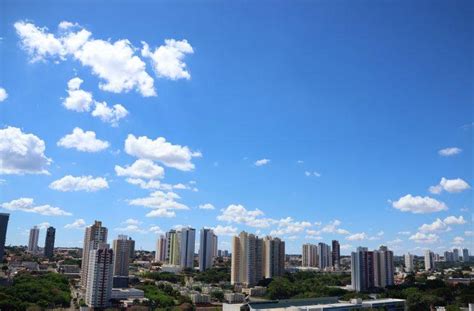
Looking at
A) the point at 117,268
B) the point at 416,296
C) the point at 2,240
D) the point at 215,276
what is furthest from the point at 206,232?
the point at 416,296

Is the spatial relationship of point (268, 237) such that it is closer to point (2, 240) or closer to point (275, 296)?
point (275, 296)

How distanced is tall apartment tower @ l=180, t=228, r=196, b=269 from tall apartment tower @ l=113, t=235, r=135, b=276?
6642 millimetres

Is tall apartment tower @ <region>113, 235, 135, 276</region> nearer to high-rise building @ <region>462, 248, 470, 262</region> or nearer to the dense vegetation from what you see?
the dense vegetation

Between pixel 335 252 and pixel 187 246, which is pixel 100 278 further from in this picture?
pixel 335 252

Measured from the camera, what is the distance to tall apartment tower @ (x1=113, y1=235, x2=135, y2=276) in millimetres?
23938

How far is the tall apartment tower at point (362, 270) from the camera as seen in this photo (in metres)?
Result: 22.2

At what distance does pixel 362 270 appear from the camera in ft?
73.2

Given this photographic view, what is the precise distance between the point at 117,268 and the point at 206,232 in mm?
7579

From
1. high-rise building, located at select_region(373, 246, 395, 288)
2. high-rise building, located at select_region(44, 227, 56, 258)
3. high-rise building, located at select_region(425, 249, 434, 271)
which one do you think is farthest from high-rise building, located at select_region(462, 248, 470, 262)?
high-rise building, located at select_region(44, 227, 56, 258)

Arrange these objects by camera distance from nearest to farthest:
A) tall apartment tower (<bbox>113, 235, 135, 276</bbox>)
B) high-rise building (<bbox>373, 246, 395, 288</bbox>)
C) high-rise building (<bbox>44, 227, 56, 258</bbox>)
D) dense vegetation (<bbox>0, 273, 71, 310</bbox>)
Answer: dense vegetation (<bbox>0, 273, 71, 310</bbox>), high-rise building (<bbox>373, 246, 395, 288</bbox>), tall apartment tower (<bbox>113, 235, 135, 276</bbox>), high-rise building (<bbox>44, 227, 56, 258</bbox>)

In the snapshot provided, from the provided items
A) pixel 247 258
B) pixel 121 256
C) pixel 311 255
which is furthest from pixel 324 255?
pixel 121 256

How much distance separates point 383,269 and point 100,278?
1417 centimetres

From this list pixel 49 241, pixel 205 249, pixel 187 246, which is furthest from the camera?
pixel 49 241

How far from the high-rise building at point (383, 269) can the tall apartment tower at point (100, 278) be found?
1327cm
